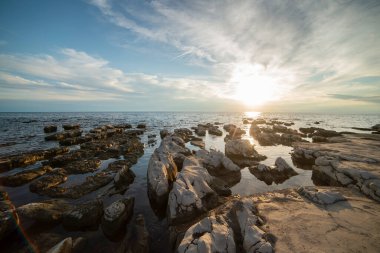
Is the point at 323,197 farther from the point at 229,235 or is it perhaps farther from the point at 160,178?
the point at 160,178

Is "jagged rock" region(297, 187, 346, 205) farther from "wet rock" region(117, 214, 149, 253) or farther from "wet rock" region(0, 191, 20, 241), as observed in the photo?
"wet rock" region(0, 191, 20, 241)

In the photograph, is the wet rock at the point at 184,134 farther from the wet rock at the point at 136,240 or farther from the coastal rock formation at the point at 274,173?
the wet rock at the point at 136,240

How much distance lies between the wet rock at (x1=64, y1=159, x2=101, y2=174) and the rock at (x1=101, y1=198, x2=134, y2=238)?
8.01 metres

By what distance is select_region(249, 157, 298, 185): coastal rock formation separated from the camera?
41.3ft

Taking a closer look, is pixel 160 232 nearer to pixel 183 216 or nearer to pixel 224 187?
pixel 183 216

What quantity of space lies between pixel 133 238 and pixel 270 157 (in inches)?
672

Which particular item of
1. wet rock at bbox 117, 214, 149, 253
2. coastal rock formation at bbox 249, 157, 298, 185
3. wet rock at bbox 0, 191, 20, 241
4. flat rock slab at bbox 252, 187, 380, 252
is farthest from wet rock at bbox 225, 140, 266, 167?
wet rock at bbox 0, 191, 20, 241

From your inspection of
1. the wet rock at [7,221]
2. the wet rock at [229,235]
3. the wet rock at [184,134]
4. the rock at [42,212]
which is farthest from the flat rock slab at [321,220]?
the wet rock at [184,134]

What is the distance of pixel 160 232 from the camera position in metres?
7.20

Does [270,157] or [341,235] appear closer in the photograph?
[341,235]

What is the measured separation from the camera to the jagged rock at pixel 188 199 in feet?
24.6

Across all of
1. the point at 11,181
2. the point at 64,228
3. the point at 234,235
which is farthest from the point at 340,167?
the point at 11,181

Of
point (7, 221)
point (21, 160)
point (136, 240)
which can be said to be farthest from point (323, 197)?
point (21, 160)

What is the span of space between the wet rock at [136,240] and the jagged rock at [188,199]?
1.25 m
